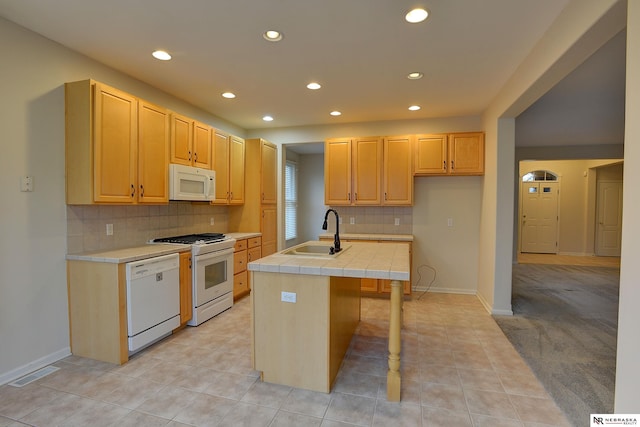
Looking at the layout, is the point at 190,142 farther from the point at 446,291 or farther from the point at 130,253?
the point at 446,291

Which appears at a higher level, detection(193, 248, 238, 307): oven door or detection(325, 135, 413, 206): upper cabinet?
detection(325, 135, 413, 206): upper cabinet

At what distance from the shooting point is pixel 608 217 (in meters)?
Answer: 7.80

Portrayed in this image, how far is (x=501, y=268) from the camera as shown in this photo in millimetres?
3572

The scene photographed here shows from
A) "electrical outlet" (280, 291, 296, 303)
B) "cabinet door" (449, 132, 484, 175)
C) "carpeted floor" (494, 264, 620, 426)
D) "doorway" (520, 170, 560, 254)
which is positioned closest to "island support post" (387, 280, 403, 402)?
"electrical outlet" (280, 291, 296, 303)

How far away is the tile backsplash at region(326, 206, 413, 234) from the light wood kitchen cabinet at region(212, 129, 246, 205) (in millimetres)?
1625

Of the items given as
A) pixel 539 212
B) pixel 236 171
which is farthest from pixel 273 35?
pixel 539 212

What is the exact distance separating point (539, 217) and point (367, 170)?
6590mm

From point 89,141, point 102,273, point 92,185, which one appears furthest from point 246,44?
point 102,273

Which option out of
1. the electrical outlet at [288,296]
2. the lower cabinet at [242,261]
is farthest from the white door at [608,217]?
the electrical outlet at [288,296]

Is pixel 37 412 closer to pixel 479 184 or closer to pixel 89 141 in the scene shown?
pixel 89 141

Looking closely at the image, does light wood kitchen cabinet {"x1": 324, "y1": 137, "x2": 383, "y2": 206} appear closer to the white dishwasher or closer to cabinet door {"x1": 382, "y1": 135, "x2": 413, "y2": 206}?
cabinet door {"x1": 382, "y1": 135, "x2": 413, "y2": 206}

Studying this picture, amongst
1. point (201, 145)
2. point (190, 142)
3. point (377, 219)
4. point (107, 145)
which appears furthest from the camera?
point (377, 219)

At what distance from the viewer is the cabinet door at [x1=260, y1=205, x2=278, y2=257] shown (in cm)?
477

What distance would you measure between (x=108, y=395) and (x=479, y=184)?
471 cm
